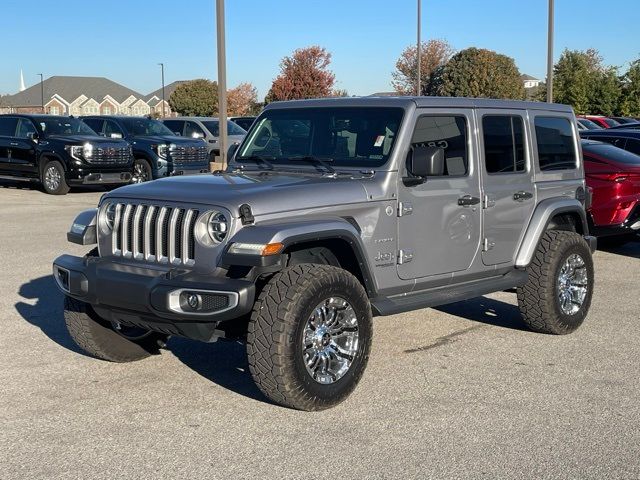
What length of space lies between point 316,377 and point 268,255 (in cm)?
86

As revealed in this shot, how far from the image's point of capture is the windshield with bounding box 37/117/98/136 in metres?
20.4

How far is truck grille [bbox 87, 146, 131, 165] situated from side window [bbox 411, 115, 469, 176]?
14496mm

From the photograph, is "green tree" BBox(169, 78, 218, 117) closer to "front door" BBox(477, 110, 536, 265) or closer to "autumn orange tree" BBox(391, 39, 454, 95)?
"autumn orange tree" BBox(391, 39, 454, 95)

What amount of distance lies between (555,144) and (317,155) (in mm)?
2383

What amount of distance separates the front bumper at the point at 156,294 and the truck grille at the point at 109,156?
14.6m

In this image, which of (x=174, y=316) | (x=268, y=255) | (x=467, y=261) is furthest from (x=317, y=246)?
(x=467, y=261)

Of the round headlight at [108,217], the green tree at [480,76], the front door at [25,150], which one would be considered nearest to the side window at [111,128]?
the front door at [25,150]

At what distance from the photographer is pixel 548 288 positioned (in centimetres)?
694

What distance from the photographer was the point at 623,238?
39.3 ft

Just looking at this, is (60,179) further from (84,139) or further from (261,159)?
(261,159)

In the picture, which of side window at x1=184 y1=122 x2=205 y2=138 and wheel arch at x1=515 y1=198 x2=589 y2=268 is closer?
wheel arch at x1=515 y1=198 x2=589 y2=268

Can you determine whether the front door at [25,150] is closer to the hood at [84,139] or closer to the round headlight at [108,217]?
the hood at [84,139]

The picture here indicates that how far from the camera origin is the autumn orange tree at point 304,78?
6344 cm

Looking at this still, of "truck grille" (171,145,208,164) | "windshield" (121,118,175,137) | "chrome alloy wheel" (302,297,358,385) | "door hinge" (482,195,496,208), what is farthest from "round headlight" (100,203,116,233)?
"windshield" (121,118,175,137)
